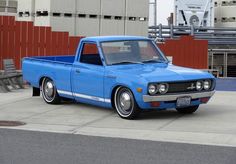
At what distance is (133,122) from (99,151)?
2.64 meters

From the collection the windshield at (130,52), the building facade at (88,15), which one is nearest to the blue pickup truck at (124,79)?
the windshield at (130,52)

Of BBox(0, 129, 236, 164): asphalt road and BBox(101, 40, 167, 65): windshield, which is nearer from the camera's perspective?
BBox(0, 129, 236, 164): asphalt road

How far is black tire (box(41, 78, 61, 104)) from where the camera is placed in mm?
13195

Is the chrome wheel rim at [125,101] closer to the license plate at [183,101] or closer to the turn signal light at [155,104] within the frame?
the turn signal light at [155,104]

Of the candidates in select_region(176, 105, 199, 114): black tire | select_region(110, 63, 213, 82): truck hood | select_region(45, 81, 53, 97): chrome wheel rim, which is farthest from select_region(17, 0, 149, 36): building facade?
select_region(176, 105, 199, 114): black tire

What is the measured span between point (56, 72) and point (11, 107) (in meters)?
1.32

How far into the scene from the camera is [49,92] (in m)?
13.3

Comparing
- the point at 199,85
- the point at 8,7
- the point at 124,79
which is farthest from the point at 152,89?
the point at 8,7

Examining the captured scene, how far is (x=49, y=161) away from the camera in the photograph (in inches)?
297

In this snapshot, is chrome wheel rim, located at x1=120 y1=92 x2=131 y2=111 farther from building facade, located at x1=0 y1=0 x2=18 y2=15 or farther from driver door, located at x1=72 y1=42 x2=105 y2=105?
building facade, located at x1=0 y1=0 x2=18 y2=15

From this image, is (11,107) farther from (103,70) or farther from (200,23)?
(200,23)

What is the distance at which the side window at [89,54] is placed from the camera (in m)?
12.4

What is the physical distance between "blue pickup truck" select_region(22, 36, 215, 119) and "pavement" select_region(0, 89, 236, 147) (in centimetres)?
29

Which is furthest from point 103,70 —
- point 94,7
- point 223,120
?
point 94,7
